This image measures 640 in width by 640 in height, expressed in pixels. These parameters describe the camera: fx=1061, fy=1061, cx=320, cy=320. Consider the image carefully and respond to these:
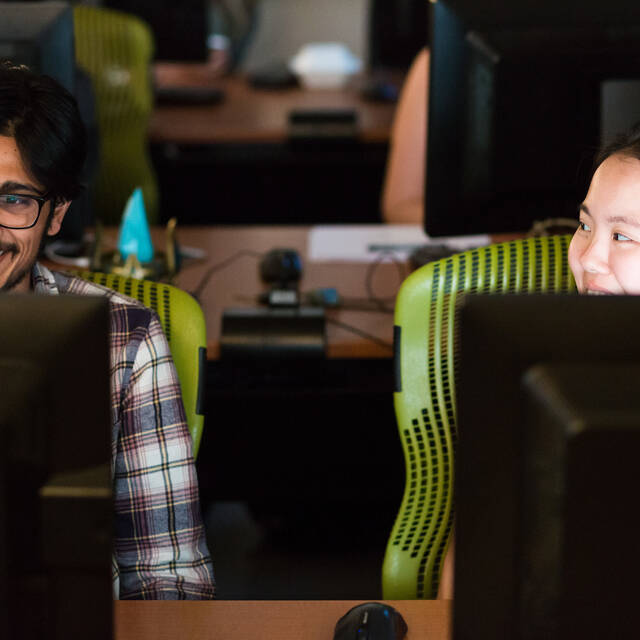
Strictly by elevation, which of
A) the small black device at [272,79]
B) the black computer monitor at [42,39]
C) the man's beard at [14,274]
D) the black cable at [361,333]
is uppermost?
the black computer monitor at [42,39]

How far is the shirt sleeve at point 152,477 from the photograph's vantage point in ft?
4.29

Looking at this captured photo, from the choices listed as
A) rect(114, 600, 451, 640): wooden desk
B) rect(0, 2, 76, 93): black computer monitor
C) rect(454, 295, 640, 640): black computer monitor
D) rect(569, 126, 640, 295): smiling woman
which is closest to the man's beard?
rect(114, 600, 451, 640): wooden desk

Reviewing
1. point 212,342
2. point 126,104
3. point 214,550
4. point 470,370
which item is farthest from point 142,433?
point 126,104

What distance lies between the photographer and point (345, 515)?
8.42 ft

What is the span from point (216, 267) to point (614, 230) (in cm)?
109

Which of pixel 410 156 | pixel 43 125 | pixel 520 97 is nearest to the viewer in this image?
pixel 43 125

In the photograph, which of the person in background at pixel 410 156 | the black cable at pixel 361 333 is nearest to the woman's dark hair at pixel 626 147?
the black cable at pixel 361 333

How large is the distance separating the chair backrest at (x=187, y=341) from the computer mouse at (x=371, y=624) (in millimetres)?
395

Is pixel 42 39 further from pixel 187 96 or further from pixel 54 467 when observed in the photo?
pixel 187 96

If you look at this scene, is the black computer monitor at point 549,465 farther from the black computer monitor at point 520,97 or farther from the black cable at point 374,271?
the black cable at point 374,271

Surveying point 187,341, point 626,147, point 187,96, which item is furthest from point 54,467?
point 187,96

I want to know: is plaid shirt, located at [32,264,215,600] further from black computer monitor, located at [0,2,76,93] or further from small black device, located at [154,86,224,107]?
small black device, located at [154,86,224,107]

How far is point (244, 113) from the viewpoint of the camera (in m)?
3.70

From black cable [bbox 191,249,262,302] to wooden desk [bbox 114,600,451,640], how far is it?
0.99 metres
